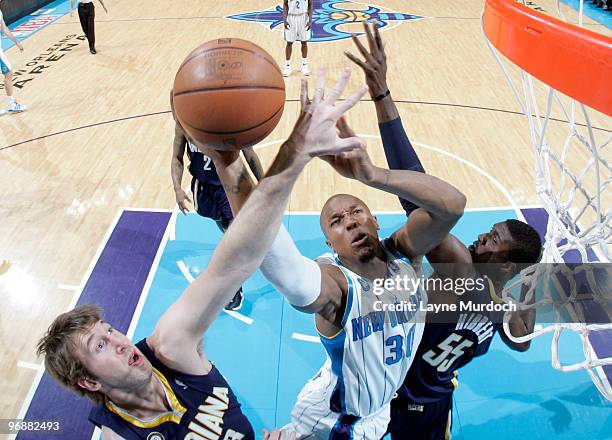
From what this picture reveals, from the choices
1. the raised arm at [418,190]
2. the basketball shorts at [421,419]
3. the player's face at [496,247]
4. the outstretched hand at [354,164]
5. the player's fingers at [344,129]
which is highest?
Answer: the player's fingers at [344,129]

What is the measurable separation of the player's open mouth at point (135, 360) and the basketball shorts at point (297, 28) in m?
6.59

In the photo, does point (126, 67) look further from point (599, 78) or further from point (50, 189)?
point (599, 78)

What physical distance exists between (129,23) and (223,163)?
10641 mm

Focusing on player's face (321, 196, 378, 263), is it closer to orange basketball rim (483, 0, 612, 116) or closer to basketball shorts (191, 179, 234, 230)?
orange basketball rim (483, 0, 612, 116)

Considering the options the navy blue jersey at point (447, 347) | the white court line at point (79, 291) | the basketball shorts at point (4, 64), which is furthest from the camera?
the basketball shorts at point (4, 64)

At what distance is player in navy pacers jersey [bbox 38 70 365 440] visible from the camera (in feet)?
4.00

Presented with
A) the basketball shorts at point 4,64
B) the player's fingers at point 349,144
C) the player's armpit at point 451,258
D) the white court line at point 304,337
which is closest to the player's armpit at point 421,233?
the player's armpit at point 451,258

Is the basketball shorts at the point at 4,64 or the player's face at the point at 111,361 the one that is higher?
the player's face at the point at 111,361

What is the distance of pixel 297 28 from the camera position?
7.38 metres

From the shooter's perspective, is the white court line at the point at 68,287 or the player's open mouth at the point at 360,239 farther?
the white court line at the point at 68,287

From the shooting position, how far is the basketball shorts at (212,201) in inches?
138

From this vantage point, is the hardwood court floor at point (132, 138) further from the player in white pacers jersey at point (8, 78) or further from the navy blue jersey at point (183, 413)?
the navy blue jersey at point (183, 413)

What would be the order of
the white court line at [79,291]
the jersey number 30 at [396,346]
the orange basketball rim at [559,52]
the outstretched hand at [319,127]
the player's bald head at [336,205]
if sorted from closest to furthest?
the outstretched hand at [319,127] → the orange basketball rim at [559,52] → the jersey number 30 at [396,346] → the player's bald head at [336,205] → the white court line at [79,291]

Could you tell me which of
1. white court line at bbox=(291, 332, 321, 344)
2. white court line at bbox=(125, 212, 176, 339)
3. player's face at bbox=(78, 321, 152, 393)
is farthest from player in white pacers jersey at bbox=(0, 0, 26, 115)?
player's face at bbox=(78, 321, 152, 393)
